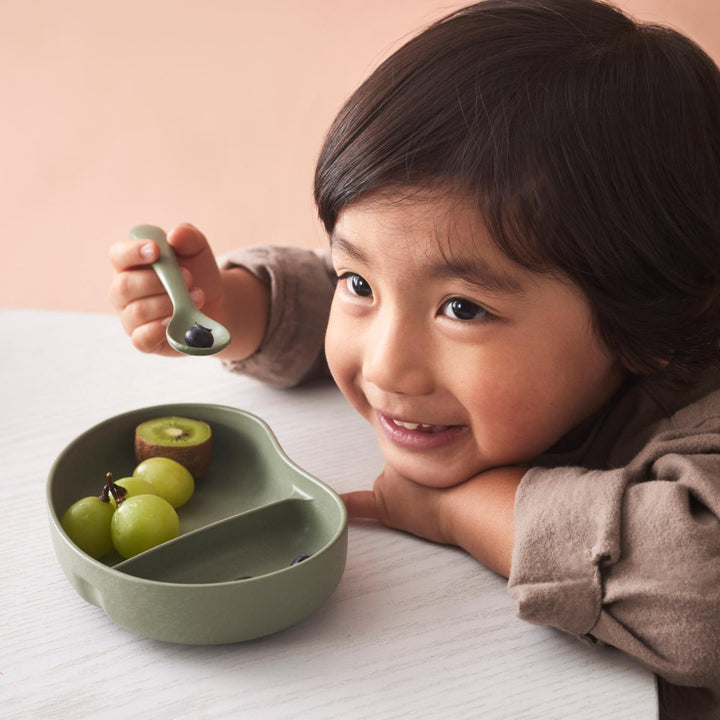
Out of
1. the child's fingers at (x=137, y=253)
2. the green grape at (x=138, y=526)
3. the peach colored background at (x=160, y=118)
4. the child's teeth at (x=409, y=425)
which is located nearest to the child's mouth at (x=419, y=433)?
the child's teeth at (x=409, y=425)

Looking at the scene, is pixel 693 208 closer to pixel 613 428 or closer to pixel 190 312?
pixel 613 428

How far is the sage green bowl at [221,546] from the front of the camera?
1.86ft

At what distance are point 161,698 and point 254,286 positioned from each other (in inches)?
23.6

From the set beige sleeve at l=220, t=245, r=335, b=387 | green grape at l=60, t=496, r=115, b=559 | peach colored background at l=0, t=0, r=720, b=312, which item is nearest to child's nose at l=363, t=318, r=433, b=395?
green grape at l=60, t=496, r=115, b=559

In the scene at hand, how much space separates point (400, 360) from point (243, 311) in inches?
16.0

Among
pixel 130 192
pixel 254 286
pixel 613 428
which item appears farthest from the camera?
pixel 130 192

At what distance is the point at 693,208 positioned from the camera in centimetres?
67

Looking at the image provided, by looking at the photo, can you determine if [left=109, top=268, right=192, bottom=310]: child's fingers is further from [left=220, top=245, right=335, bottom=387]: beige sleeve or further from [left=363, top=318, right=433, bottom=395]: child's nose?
[left=363, top=318, right=433, bottom=395]: child's nose

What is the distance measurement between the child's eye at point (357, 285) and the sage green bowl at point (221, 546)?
0.14 metres

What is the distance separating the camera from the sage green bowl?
0.57 m

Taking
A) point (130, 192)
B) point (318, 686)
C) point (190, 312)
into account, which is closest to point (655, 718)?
point (318, 686)

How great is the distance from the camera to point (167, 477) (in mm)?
739

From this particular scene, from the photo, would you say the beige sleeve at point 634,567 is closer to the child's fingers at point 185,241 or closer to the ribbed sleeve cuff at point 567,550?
the ribbed sleeve cuff at point 567,550

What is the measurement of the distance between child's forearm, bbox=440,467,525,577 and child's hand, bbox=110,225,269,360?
0.36 m
